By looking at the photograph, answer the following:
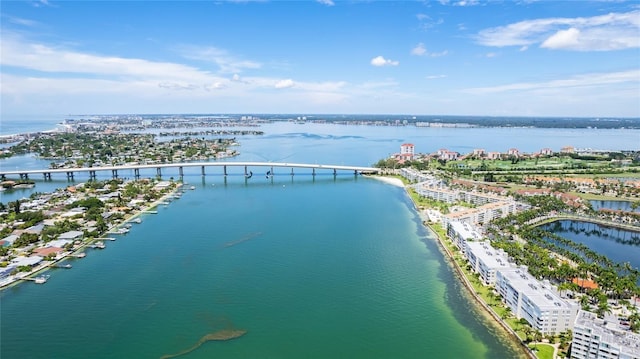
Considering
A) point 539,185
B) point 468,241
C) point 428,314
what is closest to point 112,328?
point 428,314

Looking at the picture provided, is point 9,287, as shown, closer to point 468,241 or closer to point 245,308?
point 245,308

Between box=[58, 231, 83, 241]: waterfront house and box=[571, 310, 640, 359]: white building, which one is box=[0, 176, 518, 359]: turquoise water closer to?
box=[571, 310, 640, 359]: white building

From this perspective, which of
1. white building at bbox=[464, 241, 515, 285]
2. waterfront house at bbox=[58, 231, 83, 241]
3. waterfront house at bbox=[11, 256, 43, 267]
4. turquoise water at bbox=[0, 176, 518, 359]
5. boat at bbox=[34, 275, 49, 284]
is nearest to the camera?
turquoise water at bbox=[0, 176, 518, 359]

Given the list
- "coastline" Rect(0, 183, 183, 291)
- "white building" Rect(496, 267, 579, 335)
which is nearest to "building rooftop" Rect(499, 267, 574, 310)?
"white building" Rect(496, 267, 579, 335)

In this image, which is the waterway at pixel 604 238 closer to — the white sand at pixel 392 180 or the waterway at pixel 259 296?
the waterway at pixel 259 296

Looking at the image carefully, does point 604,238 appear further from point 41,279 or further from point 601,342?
point 41,279
